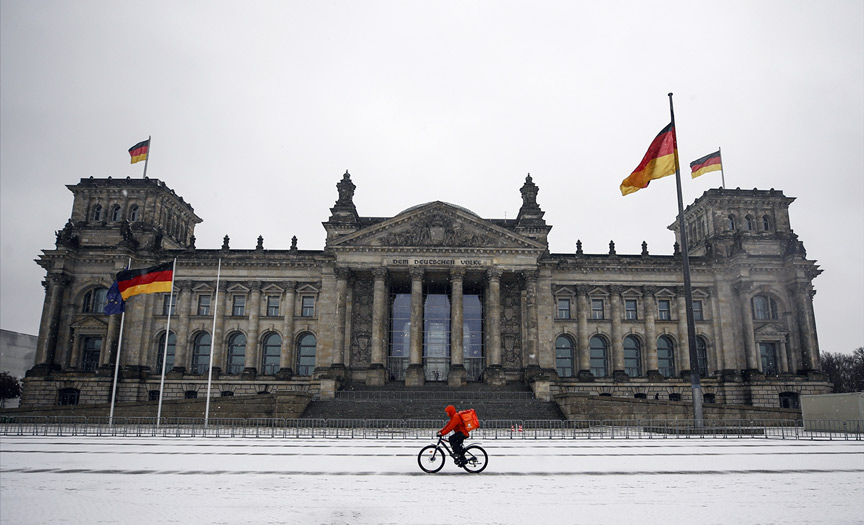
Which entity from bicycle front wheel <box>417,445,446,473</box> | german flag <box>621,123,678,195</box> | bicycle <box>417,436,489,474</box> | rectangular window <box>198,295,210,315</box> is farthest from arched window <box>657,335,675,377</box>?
bicycle front wheel <box>417,445,446,473</box>

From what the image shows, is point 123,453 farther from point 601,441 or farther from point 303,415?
point 303,415

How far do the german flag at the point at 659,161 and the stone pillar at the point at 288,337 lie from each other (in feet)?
110

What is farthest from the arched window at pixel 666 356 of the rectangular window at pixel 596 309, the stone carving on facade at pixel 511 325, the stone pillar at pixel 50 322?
the stone pillar at pixel 50 322

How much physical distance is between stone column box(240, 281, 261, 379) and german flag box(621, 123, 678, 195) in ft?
118

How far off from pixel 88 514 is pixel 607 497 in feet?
28.9

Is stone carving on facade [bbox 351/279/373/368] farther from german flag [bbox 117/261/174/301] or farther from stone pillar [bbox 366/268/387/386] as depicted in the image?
german flag [bbox 117/261/174/301]

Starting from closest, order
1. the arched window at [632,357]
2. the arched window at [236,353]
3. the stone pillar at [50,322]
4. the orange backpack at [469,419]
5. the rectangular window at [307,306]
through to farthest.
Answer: the orange backpack at [469,419]
the stone pillar at [50,322]
the arched window at [236,353]
the rectangular window at [307,306]
the arched window at [632,357]

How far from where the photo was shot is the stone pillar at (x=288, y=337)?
54.2 m

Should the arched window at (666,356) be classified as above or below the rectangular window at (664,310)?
below

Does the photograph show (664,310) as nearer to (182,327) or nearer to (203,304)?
(203,304)

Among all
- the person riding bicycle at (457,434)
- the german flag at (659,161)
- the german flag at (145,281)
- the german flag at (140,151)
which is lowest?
the person riding bicycle at (457,434)

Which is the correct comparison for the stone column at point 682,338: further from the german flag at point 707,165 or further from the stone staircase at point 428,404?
the stone staircase at point 428,404

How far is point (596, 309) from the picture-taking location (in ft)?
188

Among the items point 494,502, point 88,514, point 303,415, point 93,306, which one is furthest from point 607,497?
point 93,306
